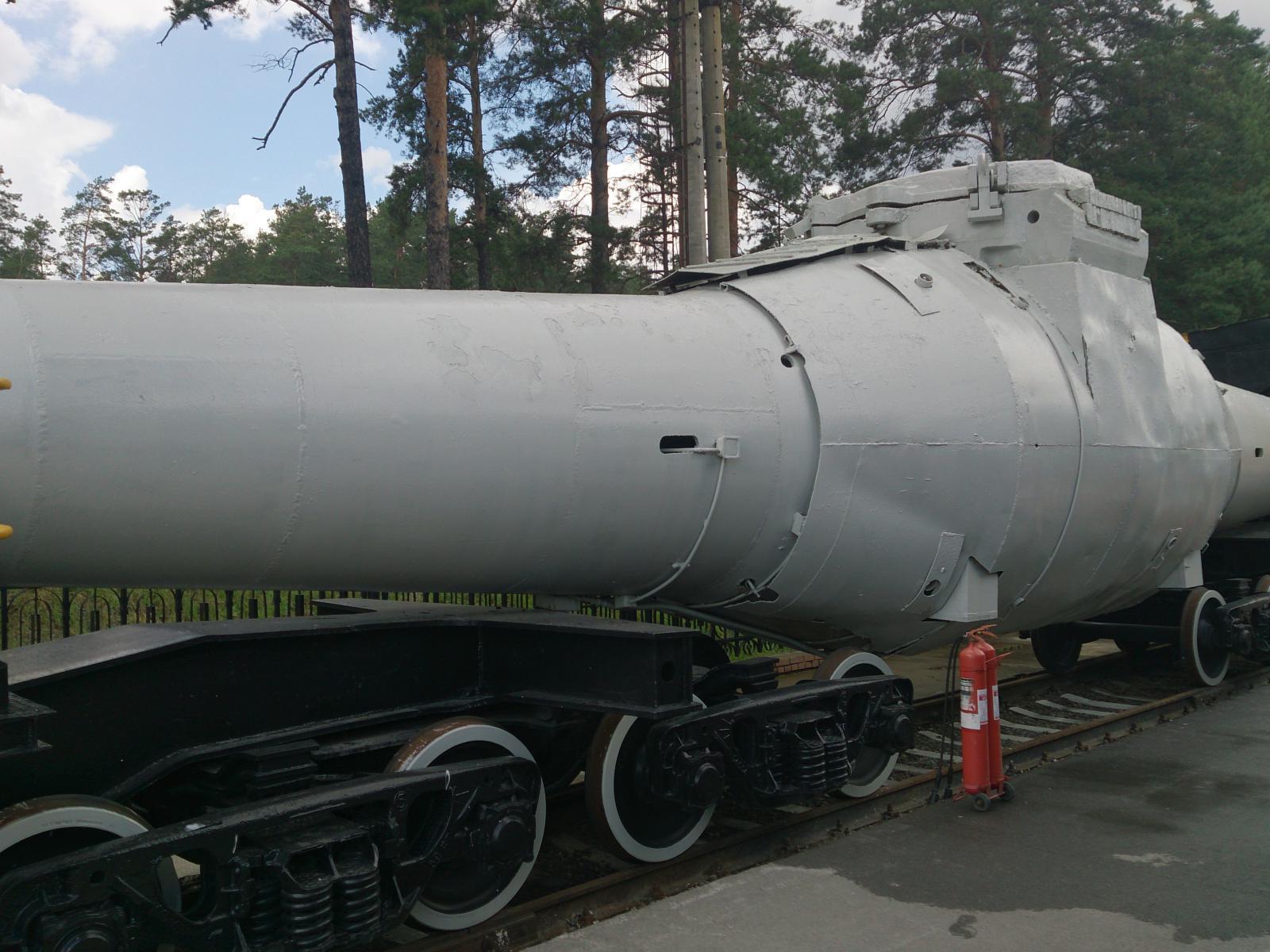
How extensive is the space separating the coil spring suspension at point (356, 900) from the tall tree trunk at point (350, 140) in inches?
503

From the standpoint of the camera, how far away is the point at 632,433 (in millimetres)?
4617

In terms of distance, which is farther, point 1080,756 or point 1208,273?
point 1208,273

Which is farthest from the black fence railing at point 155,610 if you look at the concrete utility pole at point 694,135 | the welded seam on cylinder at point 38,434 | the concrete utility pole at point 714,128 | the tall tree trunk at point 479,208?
the tall tree trunk at point 479,208

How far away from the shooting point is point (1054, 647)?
32.5ft

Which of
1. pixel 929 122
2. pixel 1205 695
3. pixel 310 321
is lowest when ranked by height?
pixel 1205 695

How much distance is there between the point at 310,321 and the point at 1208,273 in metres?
23.3

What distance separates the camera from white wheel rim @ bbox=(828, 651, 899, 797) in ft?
19.0

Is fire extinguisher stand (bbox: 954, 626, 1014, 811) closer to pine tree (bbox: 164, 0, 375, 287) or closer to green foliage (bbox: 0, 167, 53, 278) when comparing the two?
pine tree (bbox: 164, 0, 375, 287)

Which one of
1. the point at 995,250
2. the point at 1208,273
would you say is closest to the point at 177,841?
the point at 995,250

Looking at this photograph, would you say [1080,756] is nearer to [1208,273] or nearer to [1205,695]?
[1205,695]

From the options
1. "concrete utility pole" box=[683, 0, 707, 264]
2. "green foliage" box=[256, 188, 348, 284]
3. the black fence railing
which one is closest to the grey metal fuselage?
the black fence railing

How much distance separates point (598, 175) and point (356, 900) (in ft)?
69.8

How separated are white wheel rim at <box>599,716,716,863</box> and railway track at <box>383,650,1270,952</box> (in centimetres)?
6

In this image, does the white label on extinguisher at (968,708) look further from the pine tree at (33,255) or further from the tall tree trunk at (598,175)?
the pine tree at (33,255)
